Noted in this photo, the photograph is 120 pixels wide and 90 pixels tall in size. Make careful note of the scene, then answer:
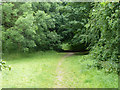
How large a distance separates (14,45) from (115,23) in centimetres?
507

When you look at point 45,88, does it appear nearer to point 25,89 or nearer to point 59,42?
point 25,89

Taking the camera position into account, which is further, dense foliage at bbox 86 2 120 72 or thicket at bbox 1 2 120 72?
thicket at bbox 1 2 120 72

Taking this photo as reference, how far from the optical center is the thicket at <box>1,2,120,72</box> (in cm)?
329

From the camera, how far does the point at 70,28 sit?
26.3 feet

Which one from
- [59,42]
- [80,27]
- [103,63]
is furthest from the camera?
[59,42]

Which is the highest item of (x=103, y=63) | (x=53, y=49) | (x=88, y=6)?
(x=88, y=6)

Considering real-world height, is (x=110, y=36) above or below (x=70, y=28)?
above

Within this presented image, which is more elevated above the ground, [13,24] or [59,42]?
[13,24]

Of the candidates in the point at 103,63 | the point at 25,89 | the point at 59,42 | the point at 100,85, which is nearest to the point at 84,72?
the point at 103,63

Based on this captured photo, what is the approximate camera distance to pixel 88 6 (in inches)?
243

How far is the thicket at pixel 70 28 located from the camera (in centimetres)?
329

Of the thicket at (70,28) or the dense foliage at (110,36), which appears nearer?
the dense foliage at (110,36)

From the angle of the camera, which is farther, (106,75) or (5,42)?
(5,42)

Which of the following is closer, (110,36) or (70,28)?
(110,36)
